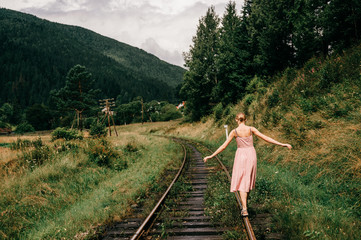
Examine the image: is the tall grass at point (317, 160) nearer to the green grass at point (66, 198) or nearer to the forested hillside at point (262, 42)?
the forested hillside at point (262, 42)

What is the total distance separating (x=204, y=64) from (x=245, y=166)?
2878cm

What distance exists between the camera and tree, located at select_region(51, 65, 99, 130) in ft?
153

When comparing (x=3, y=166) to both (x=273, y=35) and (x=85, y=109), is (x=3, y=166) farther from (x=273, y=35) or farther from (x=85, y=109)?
(x=85, y=109)

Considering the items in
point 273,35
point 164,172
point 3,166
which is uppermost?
point 273,35

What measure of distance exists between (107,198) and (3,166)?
6.00m

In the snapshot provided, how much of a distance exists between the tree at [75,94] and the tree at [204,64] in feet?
89.6

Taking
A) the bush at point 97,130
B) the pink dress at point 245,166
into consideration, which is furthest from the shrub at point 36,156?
the pink dress at point 245,166

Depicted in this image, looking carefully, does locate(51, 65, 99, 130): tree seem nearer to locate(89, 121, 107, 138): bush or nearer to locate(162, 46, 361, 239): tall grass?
locate(89, 121, 107, 138): bush

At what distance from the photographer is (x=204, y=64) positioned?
31469mm

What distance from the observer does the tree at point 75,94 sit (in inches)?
1835

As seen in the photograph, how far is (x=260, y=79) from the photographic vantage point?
2064 centimetres

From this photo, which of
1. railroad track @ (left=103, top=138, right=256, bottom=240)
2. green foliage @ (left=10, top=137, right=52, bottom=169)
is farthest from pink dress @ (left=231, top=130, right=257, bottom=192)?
green foliage @ (left=10, top=137, right=52, bottom=169)

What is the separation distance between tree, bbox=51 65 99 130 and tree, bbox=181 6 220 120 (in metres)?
27.3

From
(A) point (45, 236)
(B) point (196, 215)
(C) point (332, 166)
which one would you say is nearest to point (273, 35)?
(C) point (332, 166)
